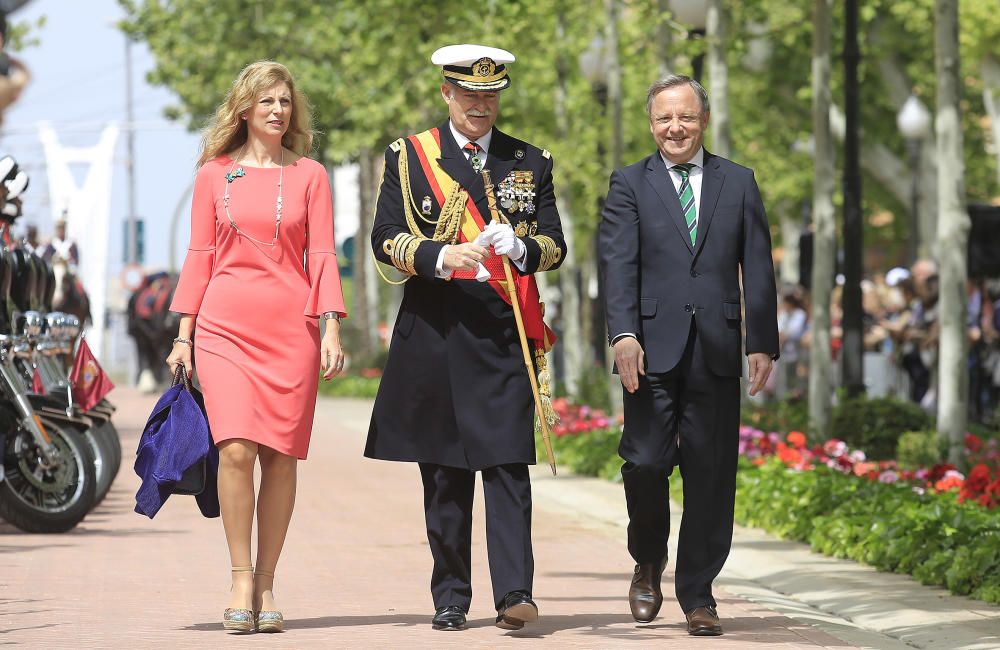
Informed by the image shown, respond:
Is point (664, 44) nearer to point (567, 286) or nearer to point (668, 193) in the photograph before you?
point (567, 286)

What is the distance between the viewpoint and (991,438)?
50.8 ft

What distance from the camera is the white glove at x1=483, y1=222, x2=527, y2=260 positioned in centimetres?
756

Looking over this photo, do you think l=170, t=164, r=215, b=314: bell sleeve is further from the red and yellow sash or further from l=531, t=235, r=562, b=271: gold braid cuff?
l=531, t=235, r=562, b=271: gold braid cuff

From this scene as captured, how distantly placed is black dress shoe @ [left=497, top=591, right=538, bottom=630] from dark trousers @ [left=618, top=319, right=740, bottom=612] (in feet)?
1.72

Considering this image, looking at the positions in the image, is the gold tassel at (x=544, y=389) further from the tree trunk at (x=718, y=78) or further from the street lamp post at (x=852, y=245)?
the street lamp post at (x=852, y=245)

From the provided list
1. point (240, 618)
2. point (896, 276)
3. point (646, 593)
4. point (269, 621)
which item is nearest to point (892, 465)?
point (646, 593)

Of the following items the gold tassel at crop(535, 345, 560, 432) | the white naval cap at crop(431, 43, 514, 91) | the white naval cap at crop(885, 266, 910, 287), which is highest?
the white naval cap at crop(885, 266, 910, 287)

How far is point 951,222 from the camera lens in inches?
518

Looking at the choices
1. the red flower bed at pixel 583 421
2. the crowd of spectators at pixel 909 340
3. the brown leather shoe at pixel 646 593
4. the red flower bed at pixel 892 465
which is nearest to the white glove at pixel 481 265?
the brown leather shoe at pixel 646 593

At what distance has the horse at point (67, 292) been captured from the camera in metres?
19.3

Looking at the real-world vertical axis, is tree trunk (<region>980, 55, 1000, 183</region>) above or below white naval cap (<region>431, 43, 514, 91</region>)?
above

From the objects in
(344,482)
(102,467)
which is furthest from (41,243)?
(102,467)

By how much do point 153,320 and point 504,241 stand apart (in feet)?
90.7

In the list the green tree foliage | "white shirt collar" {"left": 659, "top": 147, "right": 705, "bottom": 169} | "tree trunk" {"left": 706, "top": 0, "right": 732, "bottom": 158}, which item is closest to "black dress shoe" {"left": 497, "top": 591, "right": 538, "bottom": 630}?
"white shirt collar" {"left": 659, "top": 147, "right": 705, "bottom": 169}
